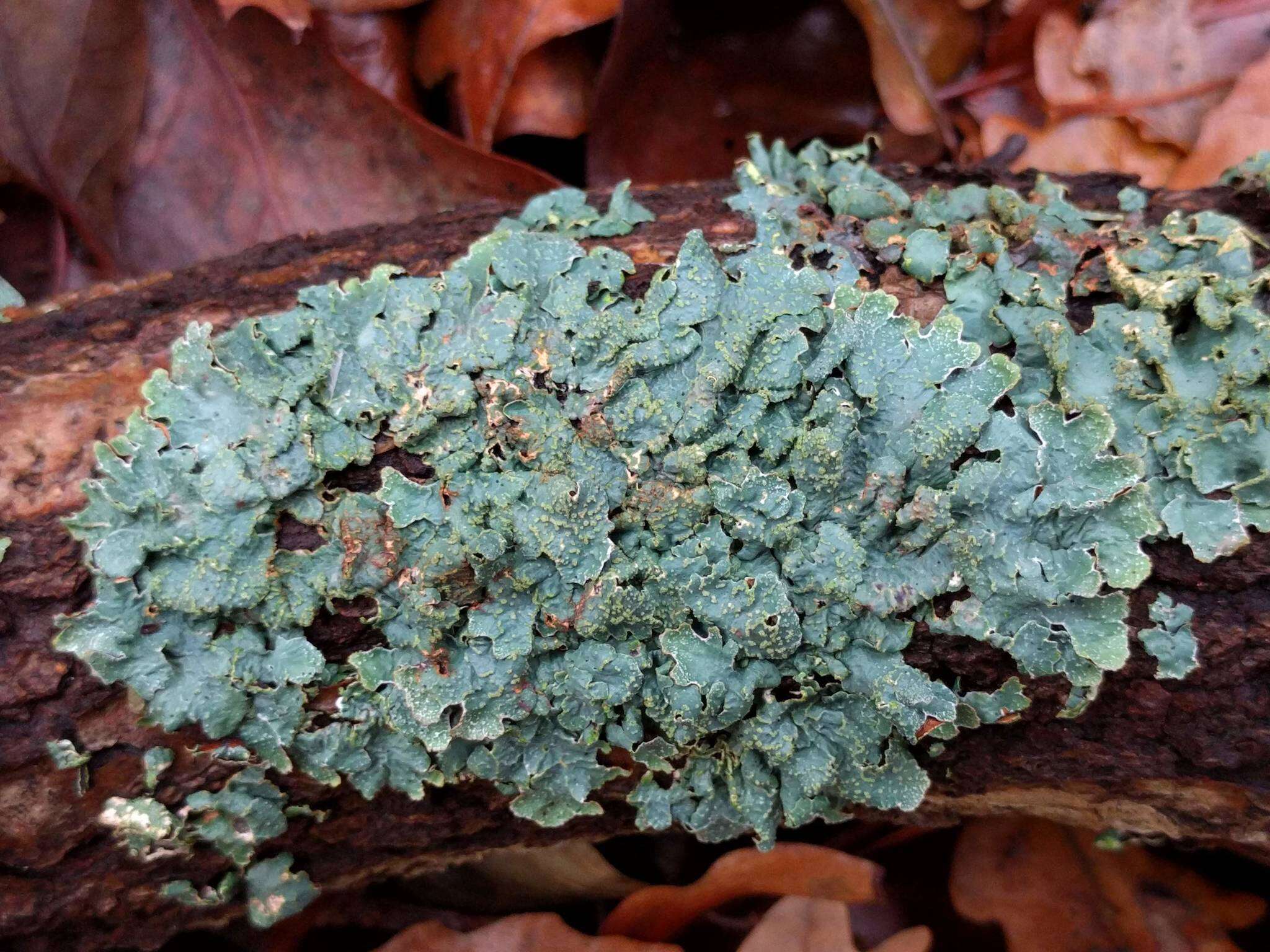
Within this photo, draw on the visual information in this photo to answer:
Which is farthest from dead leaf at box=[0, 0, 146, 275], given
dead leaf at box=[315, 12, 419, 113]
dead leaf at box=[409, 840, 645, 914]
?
dead leaf at box=[409, 840, 645, 914]

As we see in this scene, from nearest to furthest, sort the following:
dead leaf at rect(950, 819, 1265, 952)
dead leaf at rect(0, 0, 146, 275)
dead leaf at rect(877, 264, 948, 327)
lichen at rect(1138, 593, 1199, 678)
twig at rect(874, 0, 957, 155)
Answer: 1. lichen at rect(1138, 593, 1199, 678)
2. dead leaf at rect(877, 264, 948, 327)
3. dead leaf at rect(950, 819, 1265, 952)
4. dead leaf at rect(0, 0, 146, 275)
5. twig at rect(874, 0, 957, 155)

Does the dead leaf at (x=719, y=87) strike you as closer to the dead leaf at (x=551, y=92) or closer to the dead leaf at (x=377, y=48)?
the dead leaf at (x=551, y=92)

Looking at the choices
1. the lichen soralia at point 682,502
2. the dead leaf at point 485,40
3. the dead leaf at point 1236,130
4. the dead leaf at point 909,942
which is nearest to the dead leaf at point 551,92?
the dead leaf at point 485,40

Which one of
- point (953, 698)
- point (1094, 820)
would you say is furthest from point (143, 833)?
point (1094, 820)

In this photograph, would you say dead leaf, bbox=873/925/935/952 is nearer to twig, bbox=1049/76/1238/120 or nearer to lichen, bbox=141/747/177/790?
lichen, bbox=141/747/177/790

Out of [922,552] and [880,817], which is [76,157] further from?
[880,817]
